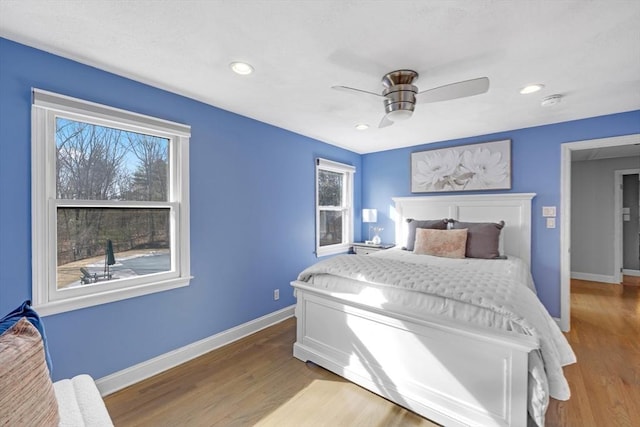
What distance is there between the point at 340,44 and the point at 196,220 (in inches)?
73.7

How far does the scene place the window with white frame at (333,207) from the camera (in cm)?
404

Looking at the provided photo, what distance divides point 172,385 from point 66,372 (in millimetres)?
676

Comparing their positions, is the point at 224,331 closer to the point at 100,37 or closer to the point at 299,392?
the point at 299,392

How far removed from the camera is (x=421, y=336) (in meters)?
1.84

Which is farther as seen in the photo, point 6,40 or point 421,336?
point 421,336

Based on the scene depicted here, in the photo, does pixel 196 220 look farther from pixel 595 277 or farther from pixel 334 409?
pixel 595 277

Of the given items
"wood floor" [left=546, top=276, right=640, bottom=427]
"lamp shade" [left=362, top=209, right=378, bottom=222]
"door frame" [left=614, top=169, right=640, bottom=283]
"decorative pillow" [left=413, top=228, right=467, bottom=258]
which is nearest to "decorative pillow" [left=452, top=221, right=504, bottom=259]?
"decorative pillow" [left=413, top=228, right=467, bottom=258]

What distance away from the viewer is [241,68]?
1970 mm

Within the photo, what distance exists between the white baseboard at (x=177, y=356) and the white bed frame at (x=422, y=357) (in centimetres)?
69

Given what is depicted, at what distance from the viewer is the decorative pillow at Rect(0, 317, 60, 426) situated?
2.56ft

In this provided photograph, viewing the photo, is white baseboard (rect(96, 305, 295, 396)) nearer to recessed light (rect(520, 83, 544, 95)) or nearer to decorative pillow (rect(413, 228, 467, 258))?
decorative pillow (rect(413, 228, 467, 258))

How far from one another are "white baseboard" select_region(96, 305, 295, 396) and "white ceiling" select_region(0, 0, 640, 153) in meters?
2.23

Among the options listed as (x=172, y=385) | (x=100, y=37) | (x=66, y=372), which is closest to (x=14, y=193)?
(x=100, y=37)

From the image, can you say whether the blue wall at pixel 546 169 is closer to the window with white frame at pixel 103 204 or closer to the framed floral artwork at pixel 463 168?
the framed floral artwork at pixel 463 168
